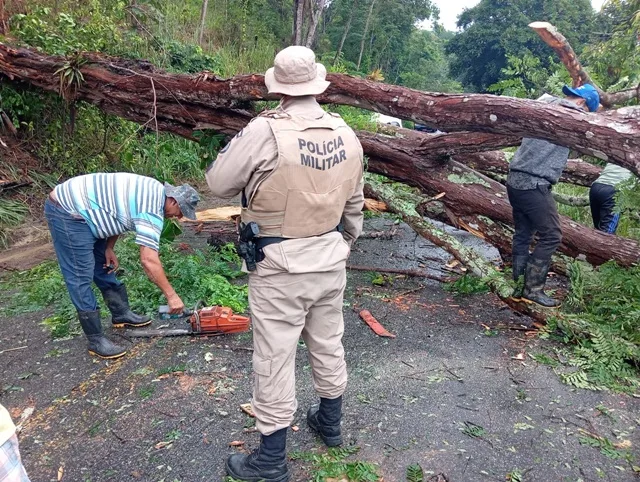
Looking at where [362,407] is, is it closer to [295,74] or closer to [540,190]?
[295,74]

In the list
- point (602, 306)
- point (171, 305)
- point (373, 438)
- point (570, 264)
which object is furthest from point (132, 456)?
point (570, 264)

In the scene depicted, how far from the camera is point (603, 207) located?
18.0 ft

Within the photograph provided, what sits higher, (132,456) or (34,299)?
(132,456)

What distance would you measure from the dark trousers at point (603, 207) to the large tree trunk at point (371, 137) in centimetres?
105

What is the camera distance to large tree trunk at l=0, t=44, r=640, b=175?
10.6ft

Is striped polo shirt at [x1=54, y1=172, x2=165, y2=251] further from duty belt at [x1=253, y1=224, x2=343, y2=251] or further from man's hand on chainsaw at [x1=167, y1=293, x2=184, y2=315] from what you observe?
duty belt at [x1=253, y1=224, x2=343, y2=251]

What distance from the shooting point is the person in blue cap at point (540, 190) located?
3.96 m

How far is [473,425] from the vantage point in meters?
2.82

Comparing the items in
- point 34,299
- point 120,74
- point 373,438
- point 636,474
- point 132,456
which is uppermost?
point 120,74

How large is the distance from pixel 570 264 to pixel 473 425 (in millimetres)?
2392

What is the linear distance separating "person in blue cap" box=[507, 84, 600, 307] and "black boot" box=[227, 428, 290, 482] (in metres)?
2.63

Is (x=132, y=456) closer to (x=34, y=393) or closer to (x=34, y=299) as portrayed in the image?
(x=34, y=393)

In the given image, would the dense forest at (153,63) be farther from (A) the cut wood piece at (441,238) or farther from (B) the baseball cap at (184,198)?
(B) the baseball cap at (184,198)

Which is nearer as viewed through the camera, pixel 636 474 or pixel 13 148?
pixel 636 474
